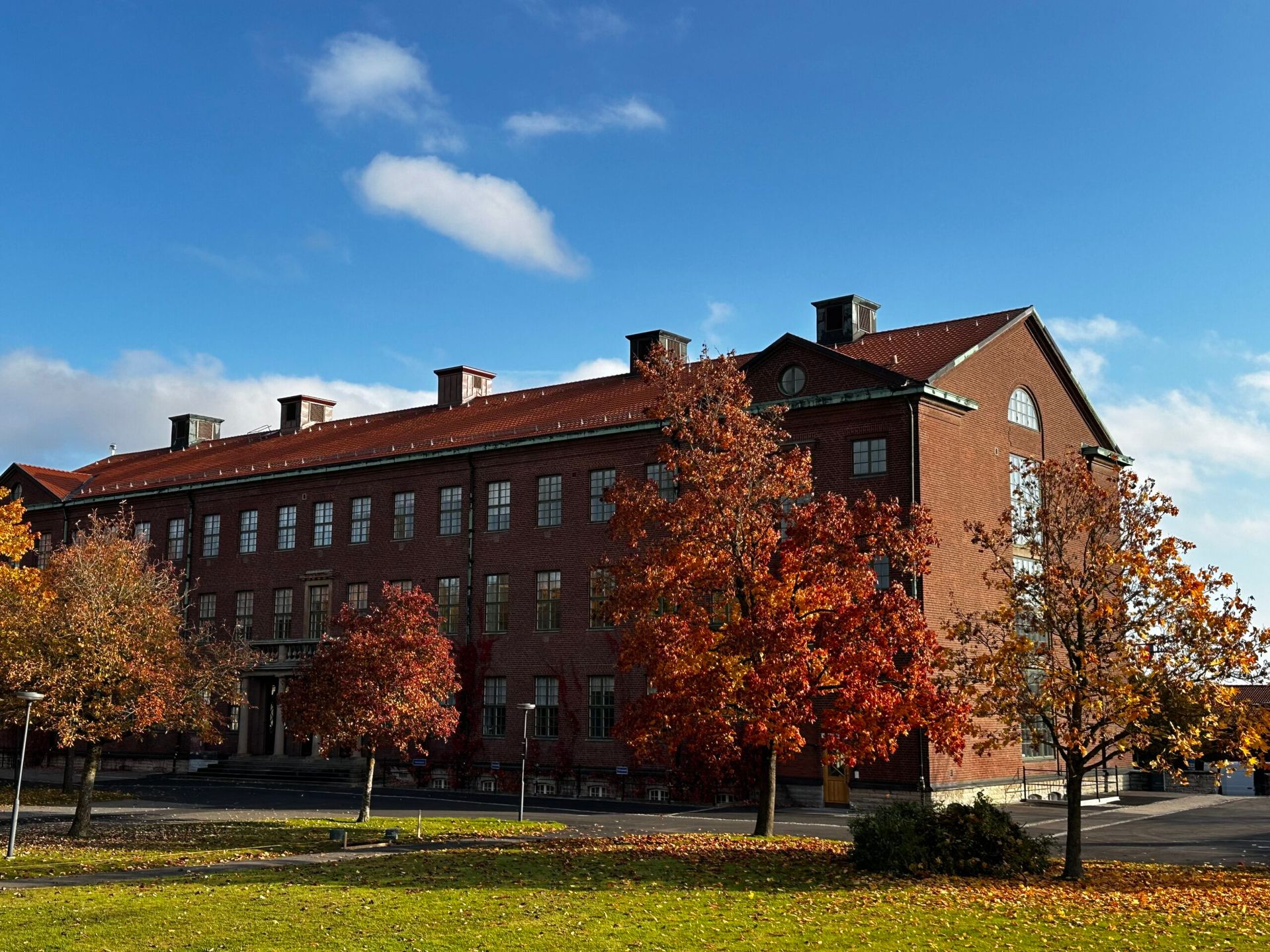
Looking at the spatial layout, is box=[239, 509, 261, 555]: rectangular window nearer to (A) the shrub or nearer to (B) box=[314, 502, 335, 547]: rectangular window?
(B) box=[314, 502, 335, 547]: rectangular window

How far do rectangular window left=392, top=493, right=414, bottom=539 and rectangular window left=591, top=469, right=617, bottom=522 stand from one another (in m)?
7.97

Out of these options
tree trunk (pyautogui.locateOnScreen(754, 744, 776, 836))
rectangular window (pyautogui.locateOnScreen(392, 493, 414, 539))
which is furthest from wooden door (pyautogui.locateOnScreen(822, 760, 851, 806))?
rectangular window (pyautogui.locateOnScreen(392, 493, 414, 539))

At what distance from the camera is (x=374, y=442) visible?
4994cm

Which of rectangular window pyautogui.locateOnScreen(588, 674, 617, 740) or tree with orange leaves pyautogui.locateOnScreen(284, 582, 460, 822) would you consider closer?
tree with orange leaves pyautogui.locateOnScreen(284, 582, 460, 822)

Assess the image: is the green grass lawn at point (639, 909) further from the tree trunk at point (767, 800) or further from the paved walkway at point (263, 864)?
the tree trunk at point (767, 800)

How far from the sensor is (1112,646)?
20.8 metres

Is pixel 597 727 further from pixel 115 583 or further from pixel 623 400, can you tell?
pixel 115 583

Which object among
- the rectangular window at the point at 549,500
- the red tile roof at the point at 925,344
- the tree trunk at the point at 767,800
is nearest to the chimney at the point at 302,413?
the rectangular window at the point at 549,500

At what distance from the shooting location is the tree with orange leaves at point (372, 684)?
29.4 m

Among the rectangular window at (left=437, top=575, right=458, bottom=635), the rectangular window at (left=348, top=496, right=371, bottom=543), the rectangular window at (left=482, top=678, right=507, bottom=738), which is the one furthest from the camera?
the rectangular window at (left=348, top=496, right=371, bottom=543)

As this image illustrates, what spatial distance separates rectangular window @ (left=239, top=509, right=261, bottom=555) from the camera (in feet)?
168

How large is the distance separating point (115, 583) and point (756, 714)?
15587mm

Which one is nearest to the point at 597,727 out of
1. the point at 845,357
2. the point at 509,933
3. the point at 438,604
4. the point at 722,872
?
the point at 438,604

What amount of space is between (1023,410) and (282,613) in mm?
28140
